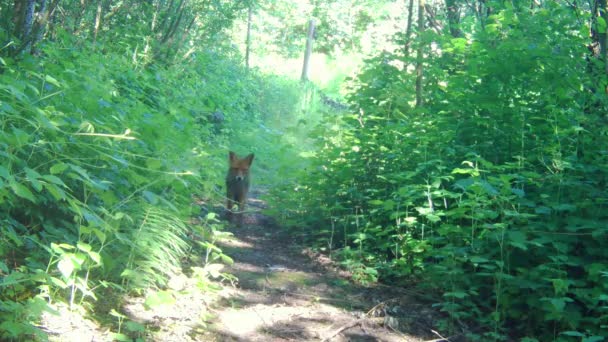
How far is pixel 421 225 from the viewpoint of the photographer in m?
5.98

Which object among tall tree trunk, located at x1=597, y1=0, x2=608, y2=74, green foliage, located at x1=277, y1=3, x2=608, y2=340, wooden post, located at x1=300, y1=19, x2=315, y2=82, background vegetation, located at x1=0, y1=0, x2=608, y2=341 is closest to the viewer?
background vegetation, located at x1=0, y1=0, x2=608, y2=341

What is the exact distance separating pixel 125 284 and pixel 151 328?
51 centimetres

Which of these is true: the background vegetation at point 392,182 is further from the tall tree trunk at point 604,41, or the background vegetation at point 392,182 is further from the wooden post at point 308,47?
the wooden post at point 308,47

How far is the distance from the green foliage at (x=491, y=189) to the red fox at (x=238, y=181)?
3.69ft

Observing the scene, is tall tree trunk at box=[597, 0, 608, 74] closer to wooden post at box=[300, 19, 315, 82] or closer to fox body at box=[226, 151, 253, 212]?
fox body at box=[226, 151, 253, 212]

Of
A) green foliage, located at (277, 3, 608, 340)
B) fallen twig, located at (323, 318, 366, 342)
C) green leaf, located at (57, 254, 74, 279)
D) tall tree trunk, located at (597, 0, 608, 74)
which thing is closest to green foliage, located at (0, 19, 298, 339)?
green leaf, located at (57, 254, 74, 279)

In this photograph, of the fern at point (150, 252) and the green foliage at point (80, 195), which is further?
the fern at point (150, 252)

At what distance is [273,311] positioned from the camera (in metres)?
4.95

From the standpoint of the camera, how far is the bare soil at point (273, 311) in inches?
151

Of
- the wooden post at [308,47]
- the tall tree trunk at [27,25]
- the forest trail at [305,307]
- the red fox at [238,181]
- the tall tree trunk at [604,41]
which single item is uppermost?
the wooden post at [308,47]

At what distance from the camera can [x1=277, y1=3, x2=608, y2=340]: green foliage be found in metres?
4.73

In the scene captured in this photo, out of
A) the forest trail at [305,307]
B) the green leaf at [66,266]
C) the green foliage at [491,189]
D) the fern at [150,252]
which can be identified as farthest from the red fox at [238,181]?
the green leaf at [66,266]

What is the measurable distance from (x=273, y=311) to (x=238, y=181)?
469 cm

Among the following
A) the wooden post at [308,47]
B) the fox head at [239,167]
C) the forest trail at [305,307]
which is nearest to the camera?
the forest trail at [305,307]
